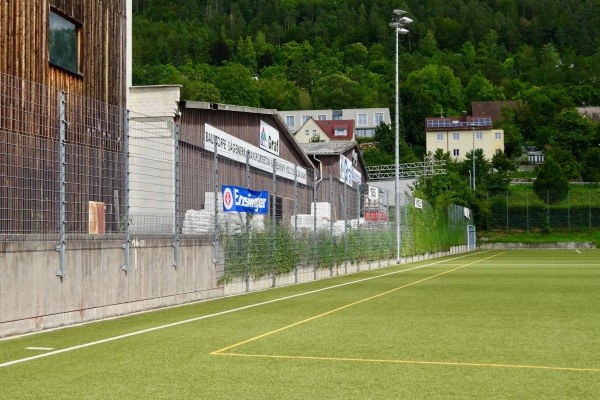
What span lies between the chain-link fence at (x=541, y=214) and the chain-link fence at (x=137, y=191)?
53.9m

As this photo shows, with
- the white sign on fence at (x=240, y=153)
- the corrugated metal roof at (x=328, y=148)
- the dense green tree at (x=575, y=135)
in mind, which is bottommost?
the white sign on fence at (x=240, y=153)

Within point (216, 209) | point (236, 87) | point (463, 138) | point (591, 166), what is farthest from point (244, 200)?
point (236, 87)

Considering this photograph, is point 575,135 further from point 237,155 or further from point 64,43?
point 64,43

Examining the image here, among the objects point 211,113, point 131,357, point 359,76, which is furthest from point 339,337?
point 359,76

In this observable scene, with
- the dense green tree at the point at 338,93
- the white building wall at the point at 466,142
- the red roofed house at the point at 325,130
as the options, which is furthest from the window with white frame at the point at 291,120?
the white building wall at the point at 466,142

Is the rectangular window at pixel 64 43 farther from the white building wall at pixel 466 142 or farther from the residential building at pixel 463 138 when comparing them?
the white building wall at pixel 466 142

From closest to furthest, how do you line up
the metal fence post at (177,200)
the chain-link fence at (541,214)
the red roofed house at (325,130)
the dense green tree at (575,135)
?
the metal fence post at (177,200), the chain-link fence at (541,214), the dense green tree at (575,135), the red roofed house at (325,130)

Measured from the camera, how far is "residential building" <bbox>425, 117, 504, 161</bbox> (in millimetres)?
128500

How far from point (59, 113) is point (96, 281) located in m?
2.36

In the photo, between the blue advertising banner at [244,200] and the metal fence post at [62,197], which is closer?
the metal fence post at [62,197]

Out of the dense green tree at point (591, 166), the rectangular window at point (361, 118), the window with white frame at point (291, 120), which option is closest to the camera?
the dense green tree at point (591, 166)

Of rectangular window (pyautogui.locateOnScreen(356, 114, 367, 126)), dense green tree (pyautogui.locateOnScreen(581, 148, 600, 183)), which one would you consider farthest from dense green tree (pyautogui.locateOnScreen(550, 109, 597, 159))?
rectangular window (pyautogui.locateOnScreen(356, 114, 367, 126))

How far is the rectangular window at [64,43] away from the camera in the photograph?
1744cm

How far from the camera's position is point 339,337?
381 inches
